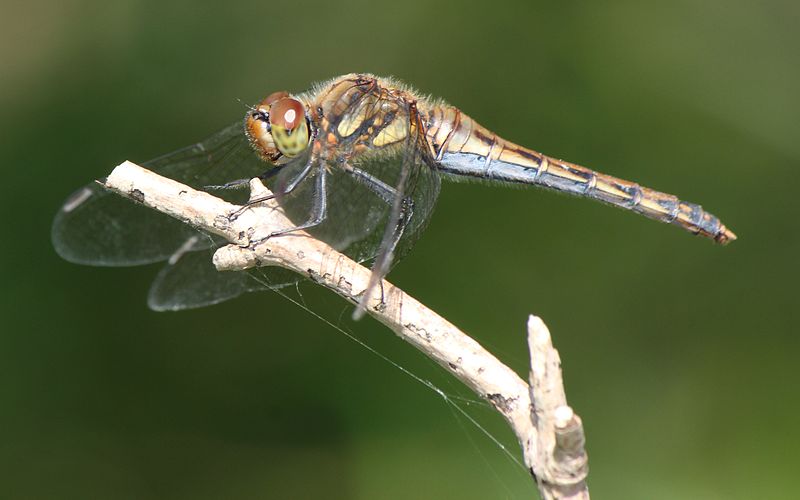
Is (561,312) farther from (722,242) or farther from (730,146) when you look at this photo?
(730,146)

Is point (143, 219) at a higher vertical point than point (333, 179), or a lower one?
lower

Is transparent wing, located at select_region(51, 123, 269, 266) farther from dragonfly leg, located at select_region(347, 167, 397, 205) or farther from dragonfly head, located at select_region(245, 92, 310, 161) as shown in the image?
dragonfly leg, located at select_region(347, 167, 397, 205)

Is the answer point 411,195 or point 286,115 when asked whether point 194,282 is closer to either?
point 286,115

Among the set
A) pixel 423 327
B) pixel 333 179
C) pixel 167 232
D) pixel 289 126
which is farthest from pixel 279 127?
pixel 423 327

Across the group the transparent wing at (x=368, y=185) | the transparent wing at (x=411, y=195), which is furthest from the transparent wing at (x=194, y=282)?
the transparent wing at (x=411, y=195)

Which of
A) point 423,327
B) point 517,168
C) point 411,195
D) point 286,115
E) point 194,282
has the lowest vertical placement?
point 423,327

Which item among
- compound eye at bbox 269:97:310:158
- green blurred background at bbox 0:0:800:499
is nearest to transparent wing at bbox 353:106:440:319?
compound eye at bbox 269:97:310:158

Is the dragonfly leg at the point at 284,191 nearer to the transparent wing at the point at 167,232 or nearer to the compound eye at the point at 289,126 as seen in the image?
the compound eye at the point at 289,126
